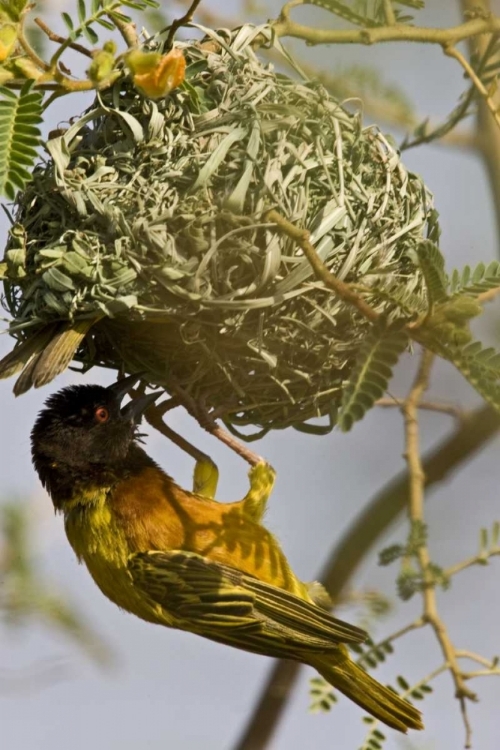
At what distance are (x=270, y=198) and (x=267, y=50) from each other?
0.80m

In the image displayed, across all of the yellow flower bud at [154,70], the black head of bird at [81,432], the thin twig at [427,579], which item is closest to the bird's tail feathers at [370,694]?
the thin twig at [427,579]

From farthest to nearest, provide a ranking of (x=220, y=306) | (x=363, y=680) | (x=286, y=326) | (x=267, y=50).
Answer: (x=363, y=680) → (x=267, y=50) → (x=286, y=326) → (x=220, y=306)

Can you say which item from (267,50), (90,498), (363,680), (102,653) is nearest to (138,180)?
(267,50)

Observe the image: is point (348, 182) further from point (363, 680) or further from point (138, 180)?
point (363, 680)

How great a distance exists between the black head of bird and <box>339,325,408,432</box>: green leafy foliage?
161 centimetres

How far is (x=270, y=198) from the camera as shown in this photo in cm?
320

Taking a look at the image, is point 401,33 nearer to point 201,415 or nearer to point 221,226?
point 221,226

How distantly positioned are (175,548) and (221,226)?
133cm

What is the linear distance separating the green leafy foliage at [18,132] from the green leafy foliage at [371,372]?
99cm

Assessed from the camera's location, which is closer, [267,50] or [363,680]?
[267,50]

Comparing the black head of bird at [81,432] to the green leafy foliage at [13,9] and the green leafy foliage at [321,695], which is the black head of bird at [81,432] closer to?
the green leafy foliage at [321,695]

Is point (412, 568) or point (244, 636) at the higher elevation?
point (412, 568)

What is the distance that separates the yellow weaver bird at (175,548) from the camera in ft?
12.4

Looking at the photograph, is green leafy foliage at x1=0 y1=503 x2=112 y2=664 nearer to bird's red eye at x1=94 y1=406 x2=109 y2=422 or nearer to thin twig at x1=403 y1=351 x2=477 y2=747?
bird's red eye at x1=94 y1=406 x2=109 y2=422
